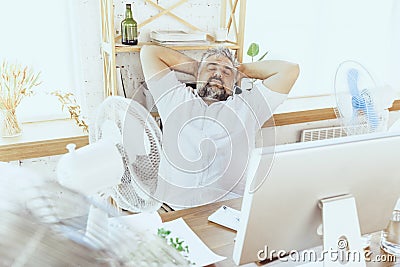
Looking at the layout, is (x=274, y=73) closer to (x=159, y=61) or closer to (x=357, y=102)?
(x=357, y=102)

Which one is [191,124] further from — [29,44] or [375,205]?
[29,44]

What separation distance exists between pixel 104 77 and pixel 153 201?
1.28 metres

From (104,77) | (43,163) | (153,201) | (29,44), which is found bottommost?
(43,163)

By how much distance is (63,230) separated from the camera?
1.35 feet

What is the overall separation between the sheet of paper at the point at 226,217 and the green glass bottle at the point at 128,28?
110cm

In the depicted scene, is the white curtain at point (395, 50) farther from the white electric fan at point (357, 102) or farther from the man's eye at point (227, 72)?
the man's eye at point (227, 72)

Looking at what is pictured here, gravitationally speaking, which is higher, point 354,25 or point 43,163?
point 354,25

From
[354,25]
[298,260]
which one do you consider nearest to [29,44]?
[298,260]

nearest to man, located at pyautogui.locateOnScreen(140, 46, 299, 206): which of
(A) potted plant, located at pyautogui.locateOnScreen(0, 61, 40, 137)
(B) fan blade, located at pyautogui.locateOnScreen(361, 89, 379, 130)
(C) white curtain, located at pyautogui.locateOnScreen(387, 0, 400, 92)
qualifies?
(B) fan blade, located at pyautogui.locateOnScreen(361, 89, 379, 130)

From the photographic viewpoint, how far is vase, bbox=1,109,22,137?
7.00 ft

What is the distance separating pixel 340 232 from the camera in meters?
0.99

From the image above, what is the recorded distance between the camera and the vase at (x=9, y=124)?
2.13 metres

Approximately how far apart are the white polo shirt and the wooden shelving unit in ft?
1.20

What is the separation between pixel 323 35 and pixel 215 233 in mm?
2149
